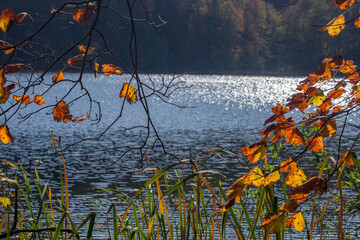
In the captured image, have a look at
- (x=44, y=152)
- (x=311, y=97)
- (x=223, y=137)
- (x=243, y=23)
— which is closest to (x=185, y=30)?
(x=243, y=23)

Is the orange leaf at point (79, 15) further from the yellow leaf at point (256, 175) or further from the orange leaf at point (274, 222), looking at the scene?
the orange leaf at point (274, 222)

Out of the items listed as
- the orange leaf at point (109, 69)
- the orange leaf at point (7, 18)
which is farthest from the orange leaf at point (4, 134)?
the orange leaf at point (109, 69)

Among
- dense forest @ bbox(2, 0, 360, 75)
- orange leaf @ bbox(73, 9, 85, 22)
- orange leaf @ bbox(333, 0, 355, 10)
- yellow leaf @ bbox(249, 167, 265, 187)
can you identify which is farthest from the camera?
dense forest @ bbox(2, 0, 360, 75)

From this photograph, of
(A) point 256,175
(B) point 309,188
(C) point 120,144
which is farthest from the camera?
(C) point 120,144

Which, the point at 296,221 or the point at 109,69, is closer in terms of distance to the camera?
the point at 296,221

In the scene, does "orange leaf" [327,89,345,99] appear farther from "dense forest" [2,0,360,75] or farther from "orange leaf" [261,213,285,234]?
"dense forest" [2,0,360,75]

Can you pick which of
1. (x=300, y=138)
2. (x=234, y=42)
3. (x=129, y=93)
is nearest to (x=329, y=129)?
(x=300, y=138)

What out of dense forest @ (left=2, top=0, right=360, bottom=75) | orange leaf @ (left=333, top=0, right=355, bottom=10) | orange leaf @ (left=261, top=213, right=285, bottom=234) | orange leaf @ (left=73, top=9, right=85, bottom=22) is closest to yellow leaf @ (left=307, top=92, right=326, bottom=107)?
orange leaf @ (left=333, top=0, right=355, bottom=10)

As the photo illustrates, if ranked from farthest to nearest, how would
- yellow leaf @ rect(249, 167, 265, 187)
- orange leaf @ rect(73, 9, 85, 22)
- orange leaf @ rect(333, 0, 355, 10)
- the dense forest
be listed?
the dense forest, orange leaf @ rect(73, 9, 85, 22), orange leaf @ rect(333, 0, 355, 10), yellow leaf @ rect(249, 167, 265, 187)

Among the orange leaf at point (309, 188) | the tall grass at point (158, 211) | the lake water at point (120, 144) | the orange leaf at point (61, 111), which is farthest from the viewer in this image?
the lake water at point (120, 144)

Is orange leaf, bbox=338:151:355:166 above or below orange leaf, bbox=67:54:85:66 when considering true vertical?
below

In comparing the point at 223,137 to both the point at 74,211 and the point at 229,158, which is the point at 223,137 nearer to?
the point at 229,158

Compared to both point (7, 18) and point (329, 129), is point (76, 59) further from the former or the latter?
point (329, 129)

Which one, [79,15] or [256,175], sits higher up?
[79,15]
